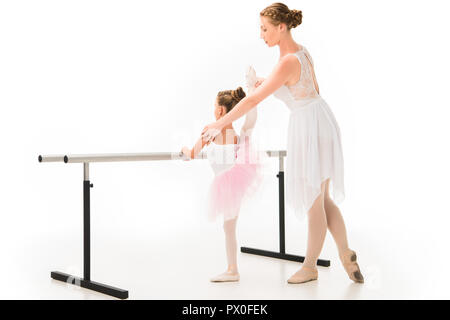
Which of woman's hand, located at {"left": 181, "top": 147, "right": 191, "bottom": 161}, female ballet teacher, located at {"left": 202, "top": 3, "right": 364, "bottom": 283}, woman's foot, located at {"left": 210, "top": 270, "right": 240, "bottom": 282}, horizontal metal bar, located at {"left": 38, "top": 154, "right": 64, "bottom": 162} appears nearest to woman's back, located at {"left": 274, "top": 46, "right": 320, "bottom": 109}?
female ballet teacher, located at {"left": 202, "top": 3, "right": 364, "bottom": 283}

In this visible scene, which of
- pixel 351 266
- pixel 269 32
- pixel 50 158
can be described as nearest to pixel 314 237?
pixel 351 266

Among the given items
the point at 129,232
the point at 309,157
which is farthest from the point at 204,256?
the point at 309,157

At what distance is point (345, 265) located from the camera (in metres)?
4.81

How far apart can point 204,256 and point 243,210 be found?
1083 mm

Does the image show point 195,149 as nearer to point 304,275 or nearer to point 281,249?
point 304,275

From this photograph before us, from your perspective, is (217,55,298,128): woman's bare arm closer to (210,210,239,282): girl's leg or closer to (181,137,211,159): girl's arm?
(181,137,211,159): girl's arm

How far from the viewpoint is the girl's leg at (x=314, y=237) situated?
469 cm

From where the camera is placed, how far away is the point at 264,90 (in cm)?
449

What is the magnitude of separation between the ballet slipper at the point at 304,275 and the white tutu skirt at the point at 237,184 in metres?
0.55

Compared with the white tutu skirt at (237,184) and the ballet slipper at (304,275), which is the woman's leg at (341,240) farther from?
the white tutu skirt at (237,184)

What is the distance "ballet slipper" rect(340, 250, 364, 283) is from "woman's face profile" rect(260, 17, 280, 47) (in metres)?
1.41

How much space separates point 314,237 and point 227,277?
611 millimetres

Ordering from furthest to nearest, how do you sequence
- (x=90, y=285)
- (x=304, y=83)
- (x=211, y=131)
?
(x=90, y=285) < (x=304, y=83) < (x=211, y=131)

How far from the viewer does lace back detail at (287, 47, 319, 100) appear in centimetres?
458
